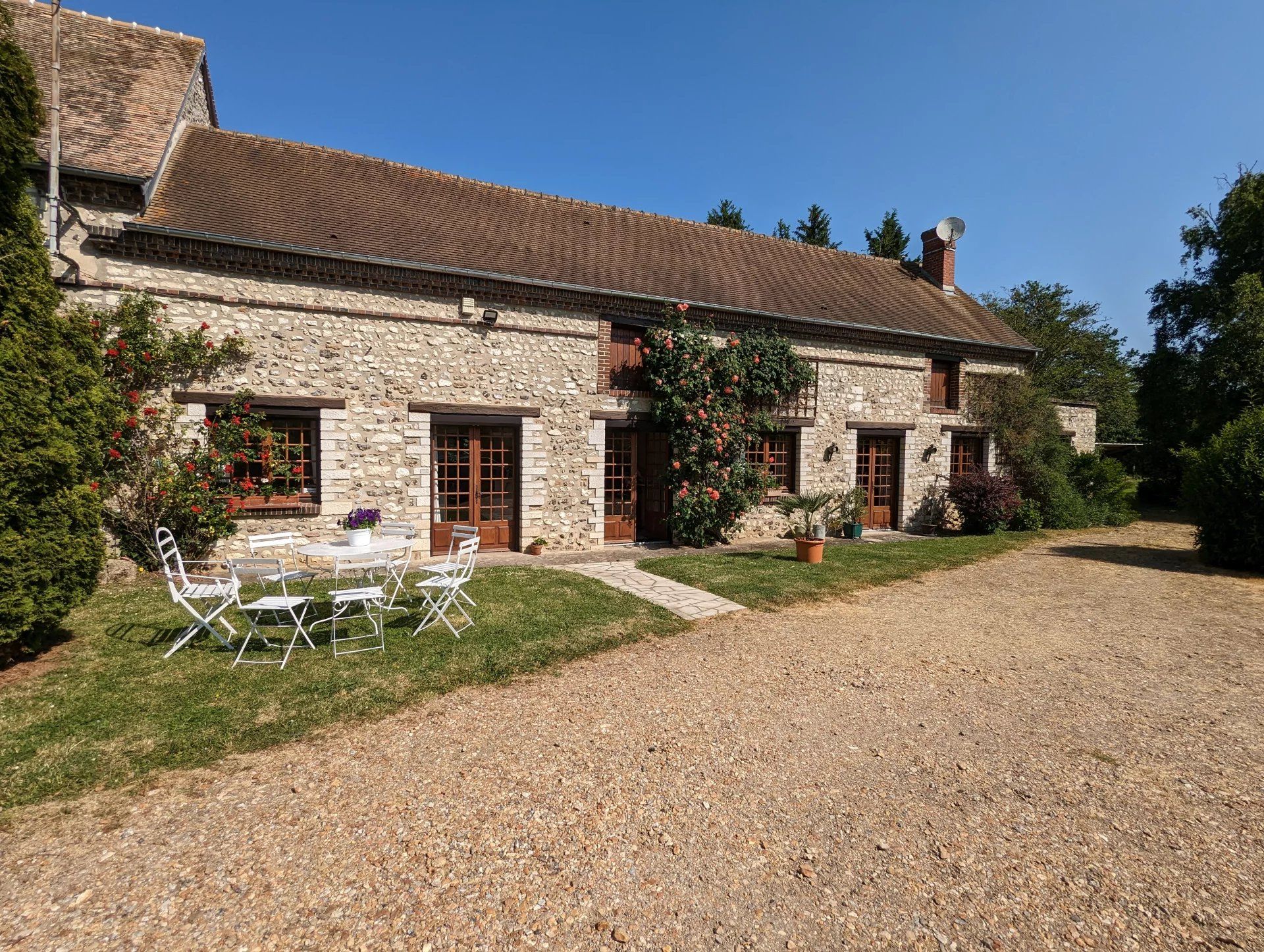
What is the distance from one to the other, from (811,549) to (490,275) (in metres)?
6.55

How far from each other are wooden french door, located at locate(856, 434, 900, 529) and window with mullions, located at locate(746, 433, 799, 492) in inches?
73.8

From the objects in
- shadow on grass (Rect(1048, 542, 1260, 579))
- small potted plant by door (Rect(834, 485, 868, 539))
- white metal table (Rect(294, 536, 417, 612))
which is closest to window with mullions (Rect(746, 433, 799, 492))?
small potted plant by door (Rect(834, 485, 868, 539))

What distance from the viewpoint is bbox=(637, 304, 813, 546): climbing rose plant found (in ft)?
34.6

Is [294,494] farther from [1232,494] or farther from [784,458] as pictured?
[1232,494]

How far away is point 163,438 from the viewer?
7691 mm

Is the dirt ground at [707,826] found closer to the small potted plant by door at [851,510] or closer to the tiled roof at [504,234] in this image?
the tiled roof at [504,234]

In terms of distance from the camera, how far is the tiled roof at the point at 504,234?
349 inches

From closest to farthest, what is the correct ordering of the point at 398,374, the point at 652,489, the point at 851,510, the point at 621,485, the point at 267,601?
the point at 267,601 < the point at 398,374 < the point at 621,485 < the point at 652,489 < the point at 851,510

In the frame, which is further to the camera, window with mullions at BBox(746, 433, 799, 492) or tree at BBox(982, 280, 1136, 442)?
tree at BBox(982, 280, 1136, 442)

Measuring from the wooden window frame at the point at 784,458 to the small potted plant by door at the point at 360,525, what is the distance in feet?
23.3

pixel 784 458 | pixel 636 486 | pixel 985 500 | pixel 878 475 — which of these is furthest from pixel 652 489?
pixel 985 500

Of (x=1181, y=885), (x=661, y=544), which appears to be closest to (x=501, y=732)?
(x=1181, y=885)

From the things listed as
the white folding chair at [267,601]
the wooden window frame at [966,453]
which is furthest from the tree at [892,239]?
the white folding chair at [267,601]

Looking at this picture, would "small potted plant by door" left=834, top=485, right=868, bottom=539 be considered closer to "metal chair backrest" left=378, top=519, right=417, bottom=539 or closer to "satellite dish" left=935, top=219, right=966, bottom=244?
"satellite dish" left=935, top=219, right=966, bottom=244
